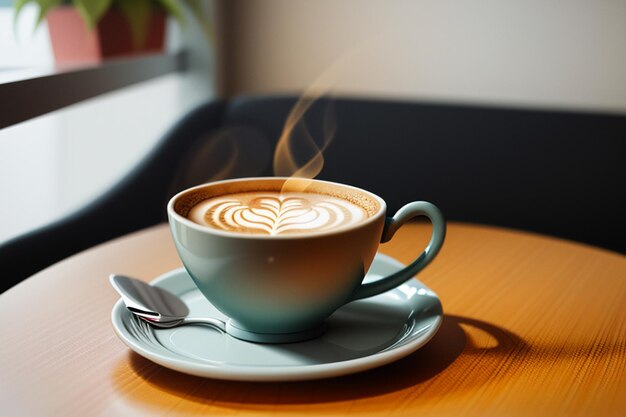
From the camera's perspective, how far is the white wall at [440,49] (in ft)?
5.49

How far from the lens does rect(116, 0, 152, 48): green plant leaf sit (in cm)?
161

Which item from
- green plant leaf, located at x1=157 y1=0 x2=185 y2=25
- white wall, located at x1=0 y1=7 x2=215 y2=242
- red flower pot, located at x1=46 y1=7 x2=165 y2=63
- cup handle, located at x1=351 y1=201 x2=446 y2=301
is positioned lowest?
white wall, located at x1=0 y1=7 x2=215 y2=242

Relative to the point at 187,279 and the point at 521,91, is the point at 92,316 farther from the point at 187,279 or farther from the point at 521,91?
the point at 521,91

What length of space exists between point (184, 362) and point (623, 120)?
1.23 m

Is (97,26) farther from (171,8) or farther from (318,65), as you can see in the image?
(318,65)

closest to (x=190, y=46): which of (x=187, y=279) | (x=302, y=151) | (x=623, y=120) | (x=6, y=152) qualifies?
(x=302, y=151)

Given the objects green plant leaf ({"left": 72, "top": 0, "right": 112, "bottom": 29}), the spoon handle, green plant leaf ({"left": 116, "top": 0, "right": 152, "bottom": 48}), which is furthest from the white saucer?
green plant leaf ({"left": 116, "top": 0, "right": 152, "bottom": 48})

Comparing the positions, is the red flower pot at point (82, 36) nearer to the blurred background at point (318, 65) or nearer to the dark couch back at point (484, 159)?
the blurred background at point (318, 65)

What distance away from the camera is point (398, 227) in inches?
25.7

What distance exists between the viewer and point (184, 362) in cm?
55

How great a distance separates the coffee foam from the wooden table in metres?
0.13

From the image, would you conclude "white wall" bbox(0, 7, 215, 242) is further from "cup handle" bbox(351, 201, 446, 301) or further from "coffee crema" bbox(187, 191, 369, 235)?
"cup handle" bbox(351, 201, 446, 301)

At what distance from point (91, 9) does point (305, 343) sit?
1070 mm

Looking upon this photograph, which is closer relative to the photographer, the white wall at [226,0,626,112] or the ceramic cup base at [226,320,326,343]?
the ceramic cup base at [226,320,326,343]
